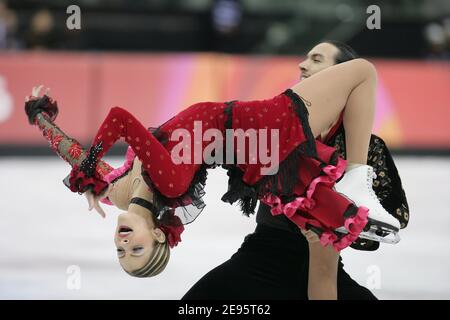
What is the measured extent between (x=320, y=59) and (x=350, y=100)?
0.28 m

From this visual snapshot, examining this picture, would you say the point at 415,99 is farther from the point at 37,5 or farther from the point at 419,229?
the point at 37,5

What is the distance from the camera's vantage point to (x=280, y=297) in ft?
10.1

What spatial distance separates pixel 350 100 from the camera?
297 centimetres

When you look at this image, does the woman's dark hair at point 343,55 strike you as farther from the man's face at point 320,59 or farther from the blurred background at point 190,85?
the blurred background at point 190,85

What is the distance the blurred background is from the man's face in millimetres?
1538

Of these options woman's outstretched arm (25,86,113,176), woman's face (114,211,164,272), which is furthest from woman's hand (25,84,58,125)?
woman's face (114,211,164,272)

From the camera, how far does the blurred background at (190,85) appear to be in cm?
503

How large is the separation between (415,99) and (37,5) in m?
4.39

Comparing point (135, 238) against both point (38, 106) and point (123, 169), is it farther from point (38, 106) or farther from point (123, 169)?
point (38, 106)

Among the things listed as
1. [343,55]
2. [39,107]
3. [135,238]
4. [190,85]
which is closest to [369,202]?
[343,55]

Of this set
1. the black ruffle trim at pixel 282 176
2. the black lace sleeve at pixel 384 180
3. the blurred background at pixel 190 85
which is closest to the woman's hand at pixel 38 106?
the black ruffle trim at pixel 282 176

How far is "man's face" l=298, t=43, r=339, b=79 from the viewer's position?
125 inches

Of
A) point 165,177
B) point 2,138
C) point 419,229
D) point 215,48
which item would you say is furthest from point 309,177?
point 215,48

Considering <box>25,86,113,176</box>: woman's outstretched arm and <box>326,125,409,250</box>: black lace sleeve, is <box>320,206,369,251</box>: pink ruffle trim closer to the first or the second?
<box>326,125,409,250</box>: black lace sleeve
